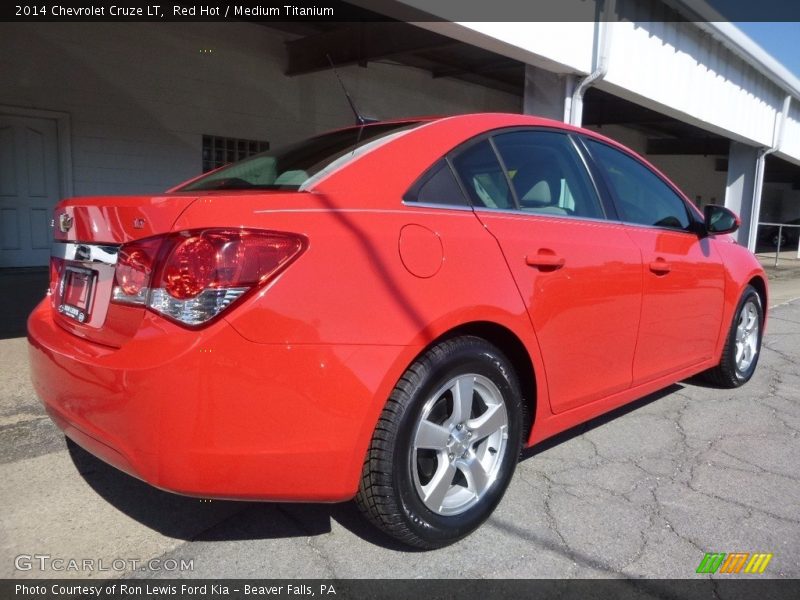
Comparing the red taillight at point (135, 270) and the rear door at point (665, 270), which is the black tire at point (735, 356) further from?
the red taillight at point (135, 270)

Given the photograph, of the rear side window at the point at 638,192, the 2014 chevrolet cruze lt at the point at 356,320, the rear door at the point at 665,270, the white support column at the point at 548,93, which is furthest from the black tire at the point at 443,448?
the white support column at the point at 548,93

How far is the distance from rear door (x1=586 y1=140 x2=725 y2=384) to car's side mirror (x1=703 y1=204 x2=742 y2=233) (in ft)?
0.27

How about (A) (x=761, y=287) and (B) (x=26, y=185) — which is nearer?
(A) (x=761, y=287)

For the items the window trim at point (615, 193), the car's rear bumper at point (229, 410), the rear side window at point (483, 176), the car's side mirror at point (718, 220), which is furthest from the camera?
the car's side mirror at point (718, 220)

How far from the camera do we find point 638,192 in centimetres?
352

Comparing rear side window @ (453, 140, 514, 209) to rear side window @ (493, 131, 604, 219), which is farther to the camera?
rear side window @ (493, 131, 604, 219)

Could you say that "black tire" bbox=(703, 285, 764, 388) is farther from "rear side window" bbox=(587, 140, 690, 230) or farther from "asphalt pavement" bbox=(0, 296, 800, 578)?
"rear side window" bbox=(587, 140, 690, 230)

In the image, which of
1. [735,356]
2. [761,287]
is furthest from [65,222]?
[761,287]

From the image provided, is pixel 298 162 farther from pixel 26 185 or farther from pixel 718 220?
pixel 26 185

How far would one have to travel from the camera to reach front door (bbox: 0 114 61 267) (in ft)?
26.9

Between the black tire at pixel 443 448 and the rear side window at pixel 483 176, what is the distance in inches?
23.5

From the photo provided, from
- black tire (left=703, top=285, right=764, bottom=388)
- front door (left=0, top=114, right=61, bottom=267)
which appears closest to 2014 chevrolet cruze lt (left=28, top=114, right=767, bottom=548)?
black tire (left=703, top=285, right=764, bottom=388)

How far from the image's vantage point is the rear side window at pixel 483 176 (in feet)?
8.25

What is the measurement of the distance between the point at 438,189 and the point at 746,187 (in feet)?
47.6
